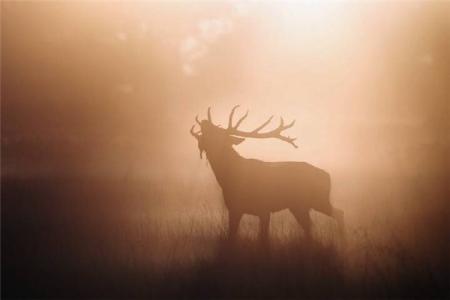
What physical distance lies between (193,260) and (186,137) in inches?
424

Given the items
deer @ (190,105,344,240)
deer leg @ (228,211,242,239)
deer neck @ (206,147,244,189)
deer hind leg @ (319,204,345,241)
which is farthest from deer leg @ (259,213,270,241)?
deer hind leg @ (319,204,345,241)

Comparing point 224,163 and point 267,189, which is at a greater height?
point 224,163

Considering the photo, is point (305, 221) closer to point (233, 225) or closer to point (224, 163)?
point (233, 225)

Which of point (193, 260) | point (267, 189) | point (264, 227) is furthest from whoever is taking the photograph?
point (267, 189)

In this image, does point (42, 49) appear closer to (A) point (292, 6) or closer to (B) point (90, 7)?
(B) point (90, 7)

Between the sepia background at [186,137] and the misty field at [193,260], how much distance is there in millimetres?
30

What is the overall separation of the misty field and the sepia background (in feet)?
0.10

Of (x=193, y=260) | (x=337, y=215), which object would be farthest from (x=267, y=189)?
(x=193, y=260)

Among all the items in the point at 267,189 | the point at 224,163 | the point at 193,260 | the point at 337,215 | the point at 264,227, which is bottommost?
the point at 193,260

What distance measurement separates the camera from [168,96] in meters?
19.7

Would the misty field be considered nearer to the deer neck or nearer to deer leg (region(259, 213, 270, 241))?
deer leg (region(259, 213, 270, 241))

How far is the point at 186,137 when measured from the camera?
17.7 metres

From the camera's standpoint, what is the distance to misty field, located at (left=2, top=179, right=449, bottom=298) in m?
6.31

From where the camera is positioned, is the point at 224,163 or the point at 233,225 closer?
the point at 233,225
